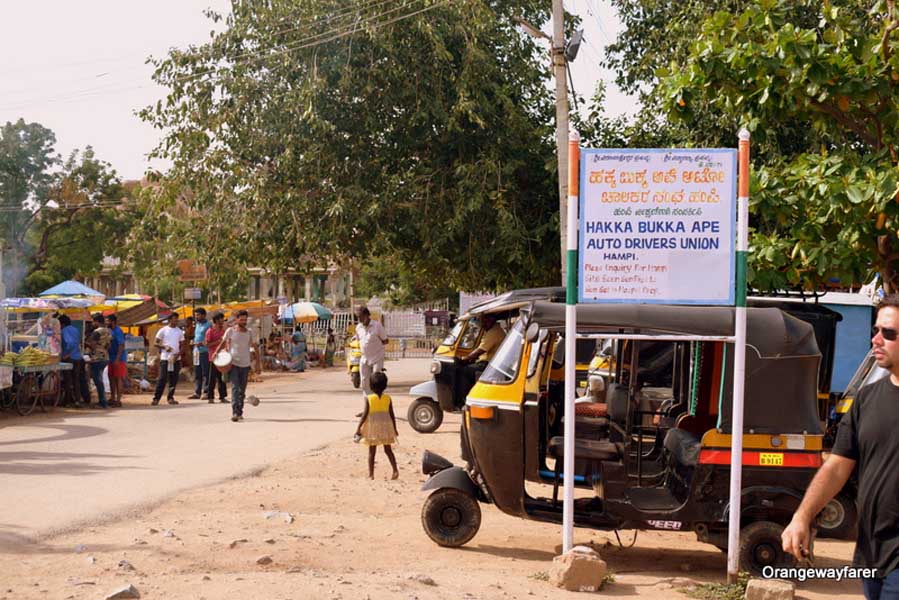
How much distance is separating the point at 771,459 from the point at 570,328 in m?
1.84

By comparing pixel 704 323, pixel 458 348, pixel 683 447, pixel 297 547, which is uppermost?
pixel 704 323

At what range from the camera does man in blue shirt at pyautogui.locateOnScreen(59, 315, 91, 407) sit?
2008 cm

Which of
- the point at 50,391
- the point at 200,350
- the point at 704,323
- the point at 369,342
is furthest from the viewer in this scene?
the point at 200,350

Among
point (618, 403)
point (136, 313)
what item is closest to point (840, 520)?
point (618, 403)

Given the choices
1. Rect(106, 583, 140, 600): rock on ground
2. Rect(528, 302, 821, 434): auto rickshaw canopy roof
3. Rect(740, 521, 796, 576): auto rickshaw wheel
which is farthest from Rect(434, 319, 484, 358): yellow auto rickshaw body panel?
Rect(106, 583, 140, 600): rock on ground

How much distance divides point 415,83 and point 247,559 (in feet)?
66.4

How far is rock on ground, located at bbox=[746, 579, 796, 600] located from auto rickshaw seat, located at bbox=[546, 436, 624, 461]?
1.84m

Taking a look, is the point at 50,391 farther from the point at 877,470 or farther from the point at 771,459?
the point at 877,470

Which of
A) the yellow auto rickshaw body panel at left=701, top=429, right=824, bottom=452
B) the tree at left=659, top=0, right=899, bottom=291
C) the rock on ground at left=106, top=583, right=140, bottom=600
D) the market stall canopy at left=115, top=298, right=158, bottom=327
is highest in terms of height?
the tree at left=659, top=0, right=899, bottom=291

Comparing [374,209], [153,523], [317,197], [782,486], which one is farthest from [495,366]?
[317,197]

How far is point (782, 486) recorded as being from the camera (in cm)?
815

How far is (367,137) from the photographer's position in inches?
1083

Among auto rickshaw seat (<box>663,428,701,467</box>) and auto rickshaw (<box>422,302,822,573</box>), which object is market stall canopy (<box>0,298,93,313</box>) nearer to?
auto rickshaw (<box>422,302,822,573</box>)

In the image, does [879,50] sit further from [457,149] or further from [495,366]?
[457,149]
